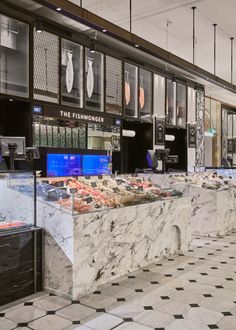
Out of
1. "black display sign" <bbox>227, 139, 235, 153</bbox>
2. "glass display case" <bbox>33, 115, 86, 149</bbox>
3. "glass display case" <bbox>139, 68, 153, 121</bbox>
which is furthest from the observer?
"black display sign" <bbox>227, 139, 235, 153</bbox>

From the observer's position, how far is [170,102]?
9711 mm

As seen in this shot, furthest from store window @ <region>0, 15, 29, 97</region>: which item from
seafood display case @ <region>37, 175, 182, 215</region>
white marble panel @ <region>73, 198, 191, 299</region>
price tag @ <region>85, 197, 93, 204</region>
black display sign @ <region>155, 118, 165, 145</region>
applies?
black display sign @ <region>155, 118, 165, 145</region>

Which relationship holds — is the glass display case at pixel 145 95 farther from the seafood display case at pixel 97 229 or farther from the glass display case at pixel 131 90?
the seafood display case at pixel 97 229

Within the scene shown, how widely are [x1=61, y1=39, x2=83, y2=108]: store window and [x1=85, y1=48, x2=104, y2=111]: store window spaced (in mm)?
162

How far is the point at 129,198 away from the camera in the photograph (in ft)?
15.5

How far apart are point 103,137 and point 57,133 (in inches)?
46.8

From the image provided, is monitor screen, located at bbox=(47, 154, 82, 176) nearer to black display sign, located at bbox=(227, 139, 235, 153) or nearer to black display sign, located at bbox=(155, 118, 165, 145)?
black display sign, located at bbox=(155, 118, 165, 145)

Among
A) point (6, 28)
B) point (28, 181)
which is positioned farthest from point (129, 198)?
point (6, 28)

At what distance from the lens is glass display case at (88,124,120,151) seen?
24.4 feet

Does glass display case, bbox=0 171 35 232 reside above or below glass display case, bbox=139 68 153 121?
below

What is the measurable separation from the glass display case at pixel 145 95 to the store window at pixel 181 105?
1.45 metres

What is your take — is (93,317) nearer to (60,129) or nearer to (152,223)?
(152,223)

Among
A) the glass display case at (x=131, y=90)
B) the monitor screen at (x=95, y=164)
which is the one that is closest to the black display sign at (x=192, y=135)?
the glass display case at (x=131, y=90)

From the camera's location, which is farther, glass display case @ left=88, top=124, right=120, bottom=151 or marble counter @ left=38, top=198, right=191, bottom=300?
glass display case @ left=88, top=124, right=120, bottom=151
